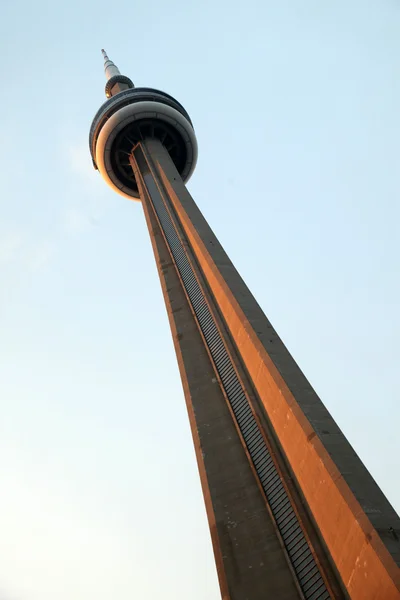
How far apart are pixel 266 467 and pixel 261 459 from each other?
12.3 inches

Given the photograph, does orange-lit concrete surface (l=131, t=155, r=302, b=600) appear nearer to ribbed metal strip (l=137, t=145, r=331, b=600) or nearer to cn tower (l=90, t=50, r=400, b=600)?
cn tower (l=90, t=50, r=400, b=600)

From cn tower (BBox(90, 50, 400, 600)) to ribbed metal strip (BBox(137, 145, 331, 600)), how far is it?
26mm

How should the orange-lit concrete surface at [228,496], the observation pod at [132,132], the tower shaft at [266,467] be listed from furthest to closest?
the observation pod at [132,132] < the orange-lit concrete surface at [228,496] < the tower shaft at [266,467]

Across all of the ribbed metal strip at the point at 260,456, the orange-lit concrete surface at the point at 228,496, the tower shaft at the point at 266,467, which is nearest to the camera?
the tower shaft at the point at 266,467

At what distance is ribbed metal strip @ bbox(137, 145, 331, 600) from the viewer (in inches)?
397

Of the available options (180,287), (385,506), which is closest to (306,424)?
(385,506)

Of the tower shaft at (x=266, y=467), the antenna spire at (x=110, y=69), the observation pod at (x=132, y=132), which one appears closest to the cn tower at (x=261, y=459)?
the tower shaft at (x=266, y=467)

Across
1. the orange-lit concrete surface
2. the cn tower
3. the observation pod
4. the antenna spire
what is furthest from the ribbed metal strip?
the antenna spire

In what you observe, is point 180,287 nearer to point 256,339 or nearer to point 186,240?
point 186,240

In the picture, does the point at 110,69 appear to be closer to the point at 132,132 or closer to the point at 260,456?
the point at 132,132

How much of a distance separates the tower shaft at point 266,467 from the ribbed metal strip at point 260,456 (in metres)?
0.03

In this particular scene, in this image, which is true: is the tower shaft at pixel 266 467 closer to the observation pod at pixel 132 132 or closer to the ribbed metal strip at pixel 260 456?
the ribbed metal strip at pixel 260 456

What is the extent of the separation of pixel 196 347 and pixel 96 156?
20.6m

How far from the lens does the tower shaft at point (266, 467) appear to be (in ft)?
24.3
